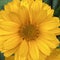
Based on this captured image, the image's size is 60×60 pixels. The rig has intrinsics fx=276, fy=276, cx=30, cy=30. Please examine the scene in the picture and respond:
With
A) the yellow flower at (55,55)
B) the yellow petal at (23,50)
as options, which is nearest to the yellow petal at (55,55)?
the yellow flower at (55,55)

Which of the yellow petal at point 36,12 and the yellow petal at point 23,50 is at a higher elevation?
the yellow petal at point 36,12

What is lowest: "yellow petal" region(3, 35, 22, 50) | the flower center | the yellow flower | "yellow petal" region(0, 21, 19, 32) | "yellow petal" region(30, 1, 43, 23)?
the yellow flower

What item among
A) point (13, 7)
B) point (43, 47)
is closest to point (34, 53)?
point (43, 47)

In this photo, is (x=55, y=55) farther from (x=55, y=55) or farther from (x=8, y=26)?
(x=8, y=26)

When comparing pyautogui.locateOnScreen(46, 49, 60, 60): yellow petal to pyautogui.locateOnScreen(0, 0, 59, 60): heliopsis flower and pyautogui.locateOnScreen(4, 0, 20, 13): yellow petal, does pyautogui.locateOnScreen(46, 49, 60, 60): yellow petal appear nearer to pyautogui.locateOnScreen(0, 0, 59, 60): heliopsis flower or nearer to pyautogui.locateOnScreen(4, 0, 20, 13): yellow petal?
pyautogui.locateOnScreen(0, 0, 59, 60): heliopsis flower

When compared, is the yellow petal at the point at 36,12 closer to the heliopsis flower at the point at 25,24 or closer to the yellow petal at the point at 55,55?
the heliopsis flower at the point at 25,24

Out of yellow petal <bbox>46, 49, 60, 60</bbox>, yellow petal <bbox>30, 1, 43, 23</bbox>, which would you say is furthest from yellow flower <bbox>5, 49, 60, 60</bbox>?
yellow petal <bbox>30, 1, 43, 23</bbox>
